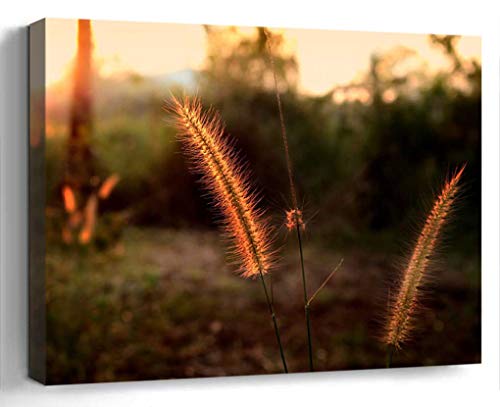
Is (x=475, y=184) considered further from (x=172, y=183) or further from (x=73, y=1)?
(x=73, y=1)

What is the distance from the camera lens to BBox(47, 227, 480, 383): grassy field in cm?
301

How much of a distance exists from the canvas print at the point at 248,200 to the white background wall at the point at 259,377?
73 mm

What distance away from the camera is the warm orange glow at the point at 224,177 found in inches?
A: 122

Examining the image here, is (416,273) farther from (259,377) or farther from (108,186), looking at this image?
(108,186)

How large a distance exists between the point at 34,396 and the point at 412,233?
4.26 feet

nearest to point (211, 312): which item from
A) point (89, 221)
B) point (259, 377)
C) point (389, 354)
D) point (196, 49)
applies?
point (259, 377)

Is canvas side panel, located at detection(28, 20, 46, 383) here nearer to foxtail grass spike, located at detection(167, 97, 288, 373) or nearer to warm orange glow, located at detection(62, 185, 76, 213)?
warm orange glow, located at detection(62, 185, 76, 213)

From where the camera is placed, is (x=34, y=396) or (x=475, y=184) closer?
(x=34, y=396)

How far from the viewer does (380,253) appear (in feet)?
10.7

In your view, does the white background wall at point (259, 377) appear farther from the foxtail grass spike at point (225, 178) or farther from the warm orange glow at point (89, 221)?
the foxtail grass spike at point (225, 178)

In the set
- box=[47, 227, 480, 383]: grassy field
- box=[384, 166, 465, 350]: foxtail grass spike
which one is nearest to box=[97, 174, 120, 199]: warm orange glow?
box=[47, 227, 480, 383]: grassy field

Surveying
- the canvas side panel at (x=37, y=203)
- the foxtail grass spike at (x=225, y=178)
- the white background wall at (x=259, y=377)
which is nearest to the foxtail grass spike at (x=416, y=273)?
the white background wall at (x=259, y=377)

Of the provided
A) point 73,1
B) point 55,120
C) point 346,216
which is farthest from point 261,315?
point 73,1

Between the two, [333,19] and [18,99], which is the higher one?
[333,19]
